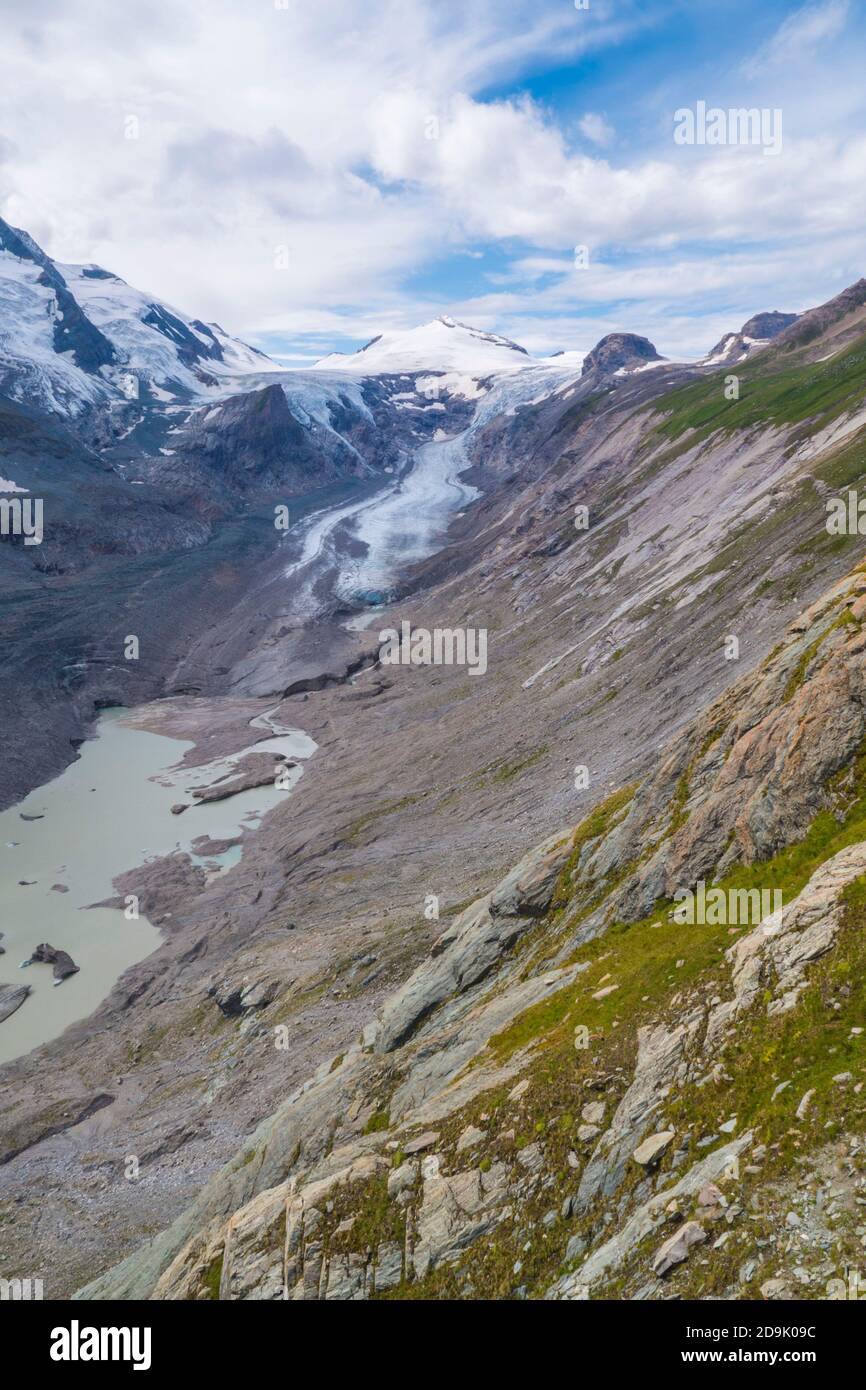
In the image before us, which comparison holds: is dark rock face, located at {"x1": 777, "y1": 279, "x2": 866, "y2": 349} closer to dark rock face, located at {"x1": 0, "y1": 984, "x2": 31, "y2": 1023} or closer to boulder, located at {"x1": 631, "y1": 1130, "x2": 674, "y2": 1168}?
dark rock face, located at {"x1": 0, "y1": 984, "x2": 31, "y2": 1023}

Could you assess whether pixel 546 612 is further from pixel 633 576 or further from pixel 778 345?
pixel 778 345

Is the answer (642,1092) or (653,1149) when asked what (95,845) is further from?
(653,1149)

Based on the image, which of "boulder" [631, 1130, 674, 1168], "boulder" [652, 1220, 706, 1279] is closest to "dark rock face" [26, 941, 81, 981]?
"boulder" [631, 1130, 674, 1168]

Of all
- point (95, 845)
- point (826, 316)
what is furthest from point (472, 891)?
point (826, 316)

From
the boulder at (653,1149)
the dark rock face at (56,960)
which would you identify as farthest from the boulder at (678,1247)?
the dark rock face at (56,960)

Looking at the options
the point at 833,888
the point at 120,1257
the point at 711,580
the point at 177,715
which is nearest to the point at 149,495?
the point at 177,715

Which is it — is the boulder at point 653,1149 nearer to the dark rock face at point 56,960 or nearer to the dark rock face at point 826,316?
the dark rock face at point 56,960
